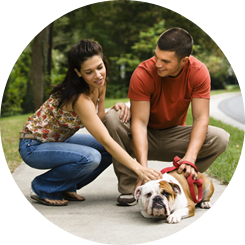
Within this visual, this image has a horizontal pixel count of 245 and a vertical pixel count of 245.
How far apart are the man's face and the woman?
0.59 m

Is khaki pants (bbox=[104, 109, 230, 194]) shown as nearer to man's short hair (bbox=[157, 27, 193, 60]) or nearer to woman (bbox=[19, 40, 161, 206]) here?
woman (bbox=[19, 40, 161, 206])

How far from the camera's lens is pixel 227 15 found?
89.7 ft

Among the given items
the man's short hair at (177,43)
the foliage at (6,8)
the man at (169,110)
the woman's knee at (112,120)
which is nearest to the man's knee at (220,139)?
the man at (169,110)

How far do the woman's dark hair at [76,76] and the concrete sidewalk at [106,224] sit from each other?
3.60 ft

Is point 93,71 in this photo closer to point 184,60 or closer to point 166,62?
point 166,62

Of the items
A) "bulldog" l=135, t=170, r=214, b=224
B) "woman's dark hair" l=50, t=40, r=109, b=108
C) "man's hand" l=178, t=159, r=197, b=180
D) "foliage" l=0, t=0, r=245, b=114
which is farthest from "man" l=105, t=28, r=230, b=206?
"foliage" l=0, t=0, r=245, b=114

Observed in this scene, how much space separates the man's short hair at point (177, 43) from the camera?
10.9 feet

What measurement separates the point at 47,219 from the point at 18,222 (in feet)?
0.83

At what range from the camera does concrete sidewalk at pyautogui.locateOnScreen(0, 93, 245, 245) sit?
7.87ft

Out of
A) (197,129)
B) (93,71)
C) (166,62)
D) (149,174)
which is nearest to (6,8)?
(93,71)

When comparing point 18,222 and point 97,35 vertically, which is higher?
point 97,35

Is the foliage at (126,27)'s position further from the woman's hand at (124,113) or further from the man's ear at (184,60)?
the man's ear at (184,60)

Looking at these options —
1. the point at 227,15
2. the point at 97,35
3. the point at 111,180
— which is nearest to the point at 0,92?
the point at 97,35

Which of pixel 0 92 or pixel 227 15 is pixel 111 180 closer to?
pixel 0 92
